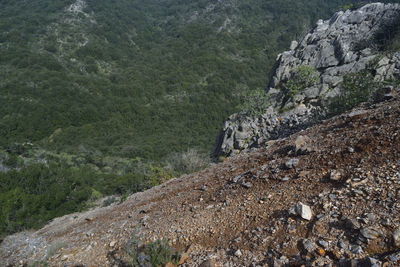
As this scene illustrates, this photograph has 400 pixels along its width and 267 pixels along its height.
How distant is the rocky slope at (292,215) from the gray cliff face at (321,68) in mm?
7487

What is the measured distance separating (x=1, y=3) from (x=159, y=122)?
4452 inches

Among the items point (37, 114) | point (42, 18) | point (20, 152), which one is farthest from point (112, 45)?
point (20, 152)

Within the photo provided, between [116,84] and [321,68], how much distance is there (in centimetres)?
6919

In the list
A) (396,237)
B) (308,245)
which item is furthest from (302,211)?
(396,237)

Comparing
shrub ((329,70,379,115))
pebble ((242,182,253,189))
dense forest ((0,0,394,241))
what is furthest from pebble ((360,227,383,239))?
dense forest ((0,0,394,241))

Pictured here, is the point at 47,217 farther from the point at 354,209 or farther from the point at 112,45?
the point at 112,45

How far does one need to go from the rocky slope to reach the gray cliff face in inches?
295

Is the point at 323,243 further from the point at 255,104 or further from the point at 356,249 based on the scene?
the point at 255,104

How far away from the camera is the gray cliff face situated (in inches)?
586

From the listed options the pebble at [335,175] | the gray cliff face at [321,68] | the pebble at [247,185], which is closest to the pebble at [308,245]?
the pebble at [335,175]

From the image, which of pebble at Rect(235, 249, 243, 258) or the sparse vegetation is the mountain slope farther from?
pebble at Rect(235, 249, 243, 258)

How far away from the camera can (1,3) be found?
110 meters

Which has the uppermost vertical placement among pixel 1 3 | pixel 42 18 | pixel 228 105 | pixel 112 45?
pixel 1 3

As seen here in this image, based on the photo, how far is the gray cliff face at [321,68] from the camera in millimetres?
14896
